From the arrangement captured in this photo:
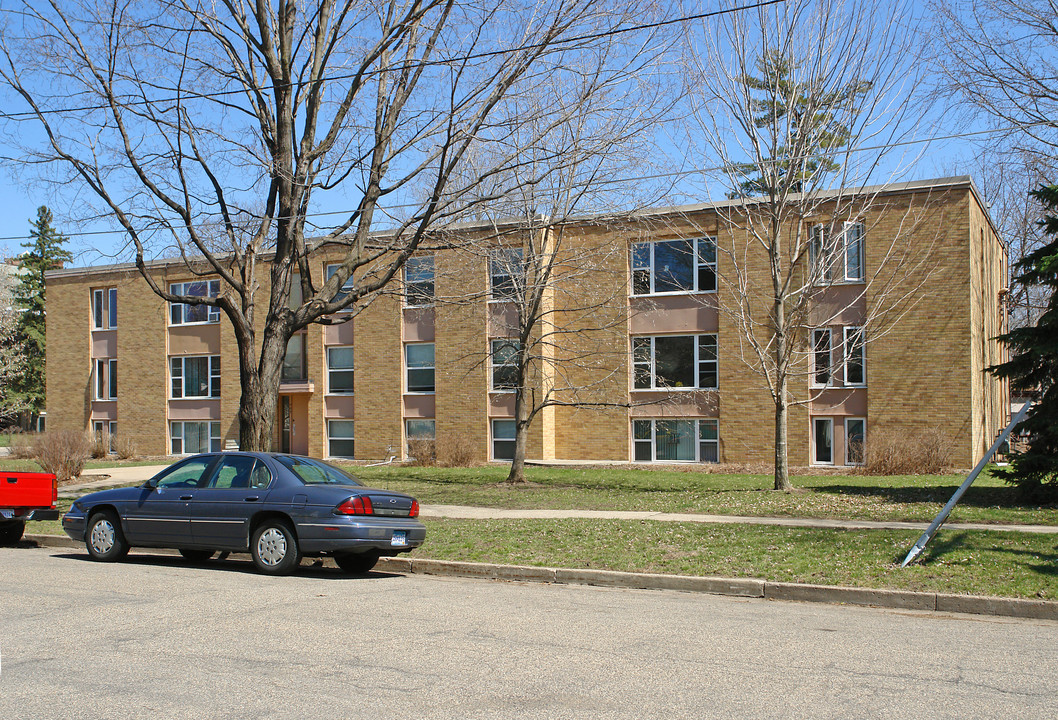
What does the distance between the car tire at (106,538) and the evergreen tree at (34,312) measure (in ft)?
180

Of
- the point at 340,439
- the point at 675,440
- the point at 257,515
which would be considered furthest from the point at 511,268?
the point at 340,439

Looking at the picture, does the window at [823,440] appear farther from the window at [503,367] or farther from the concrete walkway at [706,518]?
the concrete walkway at [706,518]

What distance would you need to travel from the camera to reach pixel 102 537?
466 inches

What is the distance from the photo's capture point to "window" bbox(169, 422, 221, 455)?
127 ft

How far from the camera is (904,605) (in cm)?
938

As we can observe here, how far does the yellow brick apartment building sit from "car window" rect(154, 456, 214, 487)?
8641mm

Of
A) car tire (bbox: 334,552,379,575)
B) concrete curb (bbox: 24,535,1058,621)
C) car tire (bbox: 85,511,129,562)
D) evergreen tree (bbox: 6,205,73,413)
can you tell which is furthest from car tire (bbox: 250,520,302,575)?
evergreen tree (bbox: 6,205,73,413)

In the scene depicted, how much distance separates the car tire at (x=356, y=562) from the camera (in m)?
11.4

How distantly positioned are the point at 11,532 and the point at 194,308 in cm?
2604

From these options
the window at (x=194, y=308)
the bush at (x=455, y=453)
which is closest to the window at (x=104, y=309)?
the window at (x=194, y=308)

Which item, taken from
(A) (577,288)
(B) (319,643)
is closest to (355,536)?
(B) (319,643)

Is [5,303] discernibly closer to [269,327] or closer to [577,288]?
[577,288]

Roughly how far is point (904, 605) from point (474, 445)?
2233 centimetres

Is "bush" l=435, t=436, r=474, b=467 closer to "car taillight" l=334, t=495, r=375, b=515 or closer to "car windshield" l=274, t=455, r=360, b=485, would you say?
"car windshield" l=274, t=455, r=360, b=485
